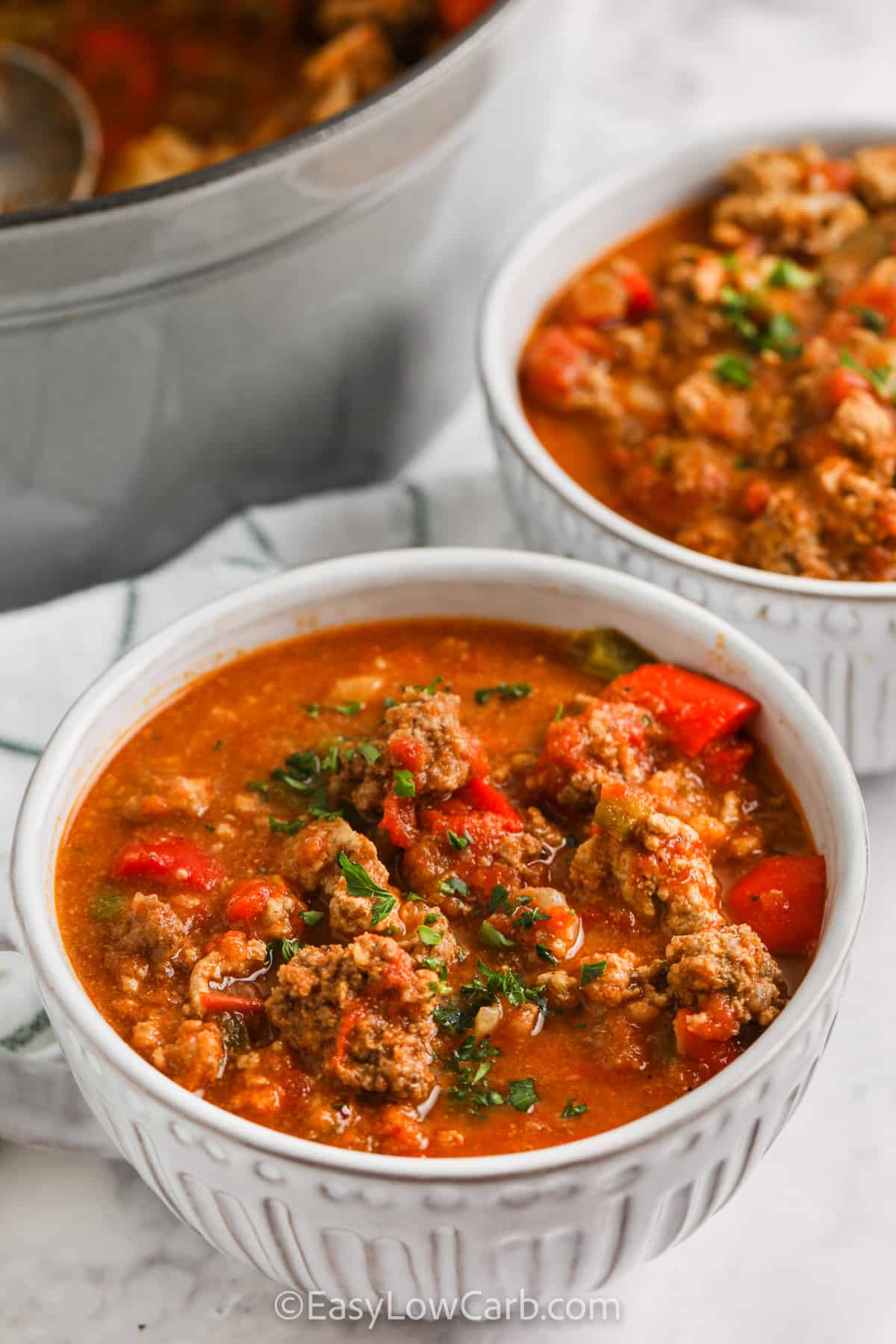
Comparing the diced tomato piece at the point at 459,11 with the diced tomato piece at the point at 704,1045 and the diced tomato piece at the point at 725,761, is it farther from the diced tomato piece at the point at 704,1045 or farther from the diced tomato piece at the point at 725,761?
the diced tomato piece at the point at 704,1045

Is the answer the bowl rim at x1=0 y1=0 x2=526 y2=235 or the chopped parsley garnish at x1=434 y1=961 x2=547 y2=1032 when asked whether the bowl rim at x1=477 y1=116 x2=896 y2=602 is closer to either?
the bowl rim at x1=0 y1=0 x2=526 y2=235

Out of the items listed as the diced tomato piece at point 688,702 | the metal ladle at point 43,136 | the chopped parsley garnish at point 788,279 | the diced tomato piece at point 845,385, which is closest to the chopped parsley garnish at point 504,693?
the diced tomato piece at point 688,702

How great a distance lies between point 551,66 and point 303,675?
72.9 inches

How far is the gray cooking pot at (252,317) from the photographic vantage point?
128 inches

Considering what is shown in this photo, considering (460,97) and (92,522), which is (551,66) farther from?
(92,522)

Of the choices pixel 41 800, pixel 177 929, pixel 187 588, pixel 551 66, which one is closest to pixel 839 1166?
pixel 177 929

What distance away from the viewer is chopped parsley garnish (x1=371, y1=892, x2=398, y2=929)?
2.52 meters

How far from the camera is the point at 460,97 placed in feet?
11.7

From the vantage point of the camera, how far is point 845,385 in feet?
11.5

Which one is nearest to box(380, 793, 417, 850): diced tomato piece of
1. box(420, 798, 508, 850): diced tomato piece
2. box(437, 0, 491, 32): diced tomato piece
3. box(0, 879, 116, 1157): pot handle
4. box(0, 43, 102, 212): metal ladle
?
box(420, 798, 508, 850): diced tomato piece

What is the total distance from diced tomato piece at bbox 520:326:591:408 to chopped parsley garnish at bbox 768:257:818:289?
18.7 inches

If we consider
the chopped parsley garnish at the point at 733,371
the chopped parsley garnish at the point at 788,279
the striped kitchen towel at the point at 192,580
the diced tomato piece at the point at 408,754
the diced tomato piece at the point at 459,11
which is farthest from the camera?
the diced tomato piece at the point at 459,11

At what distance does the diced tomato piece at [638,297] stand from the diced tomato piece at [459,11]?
1044mm

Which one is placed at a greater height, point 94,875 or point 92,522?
point 94,875
